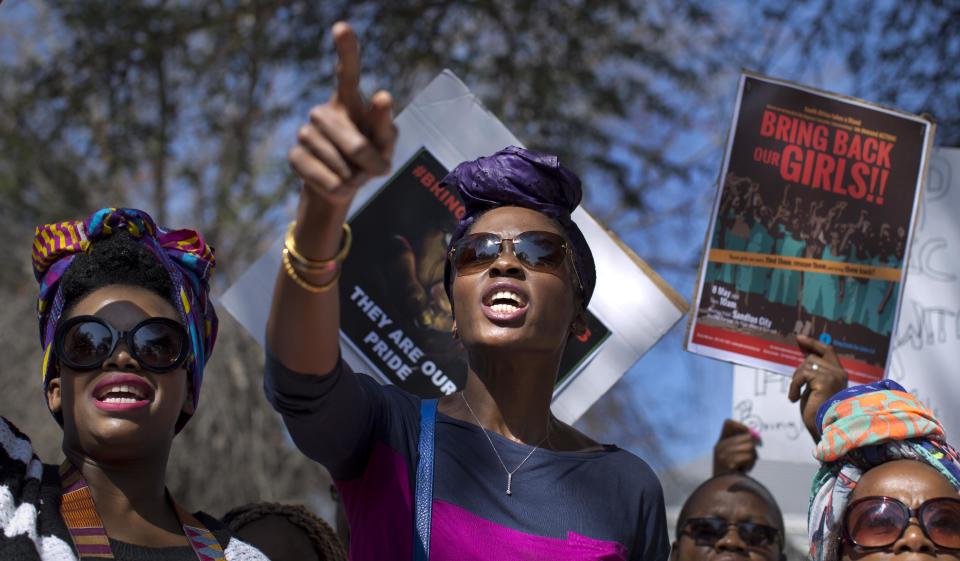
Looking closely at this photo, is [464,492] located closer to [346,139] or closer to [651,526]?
[651,526]

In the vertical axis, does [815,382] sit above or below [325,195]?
above

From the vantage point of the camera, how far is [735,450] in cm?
452

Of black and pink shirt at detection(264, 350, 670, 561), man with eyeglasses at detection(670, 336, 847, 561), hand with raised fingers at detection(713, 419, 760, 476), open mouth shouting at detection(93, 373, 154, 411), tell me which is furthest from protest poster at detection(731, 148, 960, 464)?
open mouth shouting at detection(93, 373, 154, 411)

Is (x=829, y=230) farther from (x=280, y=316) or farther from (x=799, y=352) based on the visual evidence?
(x=280, y=316)

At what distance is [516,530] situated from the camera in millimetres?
2551

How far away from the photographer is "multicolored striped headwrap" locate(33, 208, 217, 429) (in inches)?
106

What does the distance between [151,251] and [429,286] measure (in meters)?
1.24

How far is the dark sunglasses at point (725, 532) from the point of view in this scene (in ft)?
13.5

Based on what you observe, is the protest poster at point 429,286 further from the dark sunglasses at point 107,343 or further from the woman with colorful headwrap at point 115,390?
the dark sunglasses at point 107,343

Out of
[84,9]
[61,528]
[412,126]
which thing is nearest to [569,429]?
[61,528]

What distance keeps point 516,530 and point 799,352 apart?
66.7 inches

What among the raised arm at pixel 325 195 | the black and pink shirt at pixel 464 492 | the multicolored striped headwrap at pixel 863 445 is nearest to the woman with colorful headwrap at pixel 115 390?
the black and pink shirt at pixel 464 492

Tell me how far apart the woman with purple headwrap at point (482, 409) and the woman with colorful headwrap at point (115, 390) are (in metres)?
0.38

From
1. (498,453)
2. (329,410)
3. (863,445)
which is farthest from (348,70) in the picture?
(863,445)
